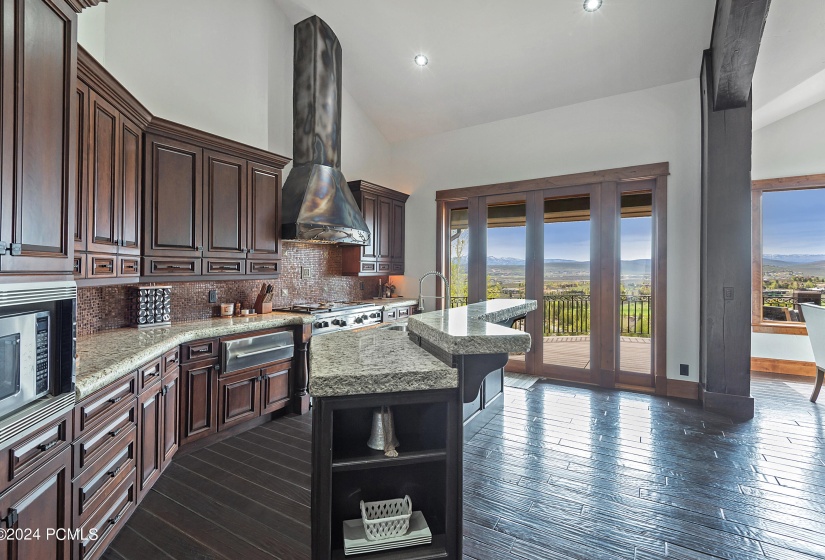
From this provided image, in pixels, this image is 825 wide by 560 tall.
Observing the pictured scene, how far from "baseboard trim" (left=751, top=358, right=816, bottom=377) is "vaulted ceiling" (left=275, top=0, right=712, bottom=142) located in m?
3.70

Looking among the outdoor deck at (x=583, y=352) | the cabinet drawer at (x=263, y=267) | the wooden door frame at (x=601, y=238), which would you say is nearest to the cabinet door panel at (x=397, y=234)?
the wooden door frame at (x=601, y=238)

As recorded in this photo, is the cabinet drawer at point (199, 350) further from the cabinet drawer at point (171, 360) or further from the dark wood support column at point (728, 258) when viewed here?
the dark wood support column at point (728, 258)

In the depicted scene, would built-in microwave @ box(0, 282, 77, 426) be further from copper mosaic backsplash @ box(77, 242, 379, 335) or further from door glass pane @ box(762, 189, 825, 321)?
door glass pane @ box(762, 189, 825, 321)

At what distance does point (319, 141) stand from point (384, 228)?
1530 mm

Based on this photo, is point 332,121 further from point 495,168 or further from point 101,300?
point 101,300

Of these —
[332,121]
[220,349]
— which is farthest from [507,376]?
[332,121]

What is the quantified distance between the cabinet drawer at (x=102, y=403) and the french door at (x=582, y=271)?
401 centimetres

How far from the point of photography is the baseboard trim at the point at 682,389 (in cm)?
400

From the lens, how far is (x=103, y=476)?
176 cm

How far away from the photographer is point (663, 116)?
4.16 metres

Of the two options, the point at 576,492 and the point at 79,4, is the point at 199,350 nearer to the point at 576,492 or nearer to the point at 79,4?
the point at 79,4

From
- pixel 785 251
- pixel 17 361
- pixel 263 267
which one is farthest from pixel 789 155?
pixel 17 361

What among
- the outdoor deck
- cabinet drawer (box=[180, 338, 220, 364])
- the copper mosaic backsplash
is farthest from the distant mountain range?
cabinet drawer (box=[180, 338, 220, 364])

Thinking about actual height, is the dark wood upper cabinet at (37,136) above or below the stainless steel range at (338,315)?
above
